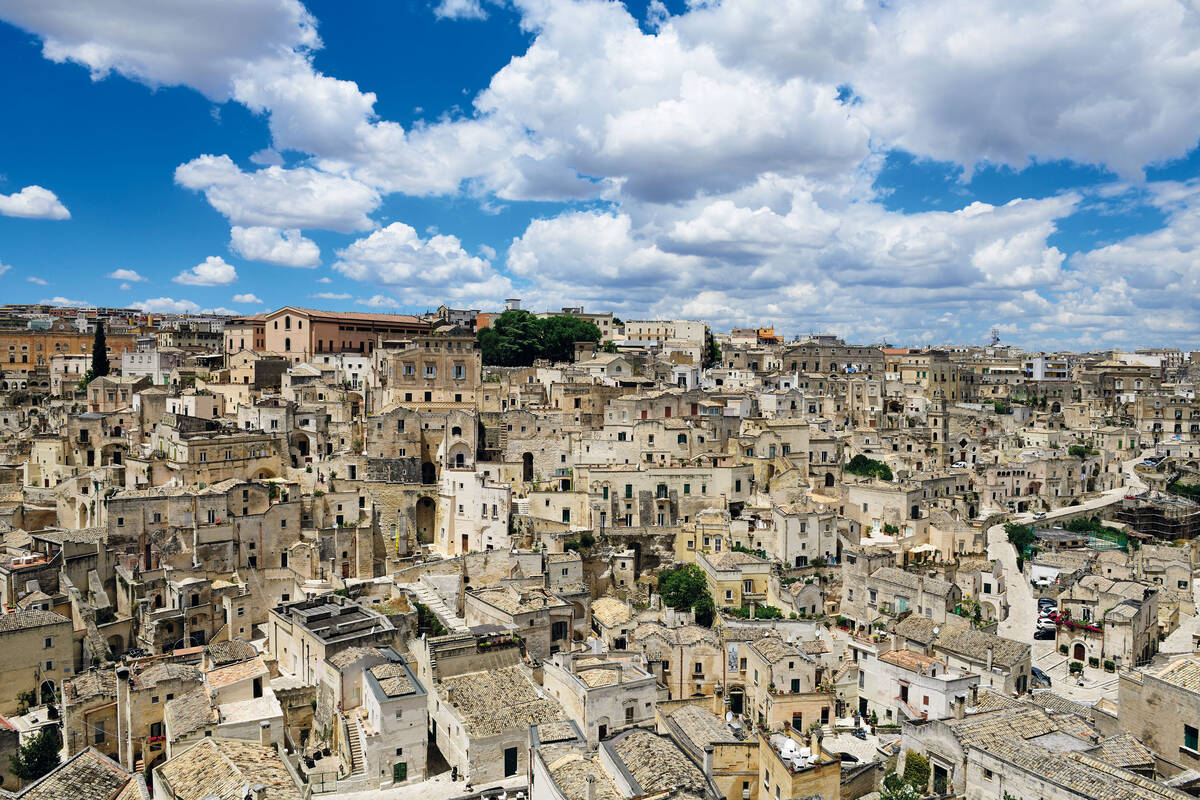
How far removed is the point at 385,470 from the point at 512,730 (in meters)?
18.9

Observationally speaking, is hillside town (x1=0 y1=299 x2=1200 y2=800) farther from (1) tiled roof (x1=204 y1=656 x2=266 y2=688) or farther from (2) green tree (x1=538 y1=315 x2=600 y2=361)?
(2) green tree (x1=538 y1=315 x2=600 y2=361)

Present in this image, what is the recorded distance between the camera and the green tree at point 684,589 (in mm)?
35031

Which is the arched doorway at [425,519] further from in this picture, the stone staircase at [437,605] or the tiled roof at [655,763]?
the tiled roof at [655,763]

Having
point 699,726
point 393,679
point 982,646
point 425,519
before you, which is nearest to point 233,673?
point 393,679

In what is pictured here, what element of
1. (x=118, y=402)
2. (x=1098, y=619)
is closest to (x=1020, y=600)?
(x=1098, y=619)

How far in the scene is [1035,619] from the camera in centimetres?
3797

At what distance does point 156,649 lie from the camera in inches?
1217

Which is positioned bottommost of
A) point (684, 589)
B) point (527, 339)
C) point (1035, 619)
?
point (1035, 619)

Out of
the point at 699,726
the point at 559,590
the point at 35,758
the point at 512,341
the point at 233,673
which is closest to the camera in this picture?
the point at 35,758

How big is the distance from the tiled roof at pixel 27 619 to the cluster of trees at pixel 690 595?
70.4 feet

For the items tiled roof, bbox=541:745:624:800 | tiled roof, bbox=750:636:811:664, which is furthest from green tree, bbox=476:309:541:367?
tiled roof, bbox=541:745:624:800

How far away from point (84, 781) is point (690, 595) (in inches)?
840

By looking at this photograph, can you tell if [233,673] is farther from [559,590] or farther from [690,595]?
[690,595]

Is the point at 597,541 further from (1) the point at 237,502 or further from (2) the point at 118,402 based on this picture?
(2) the point at 118,402
